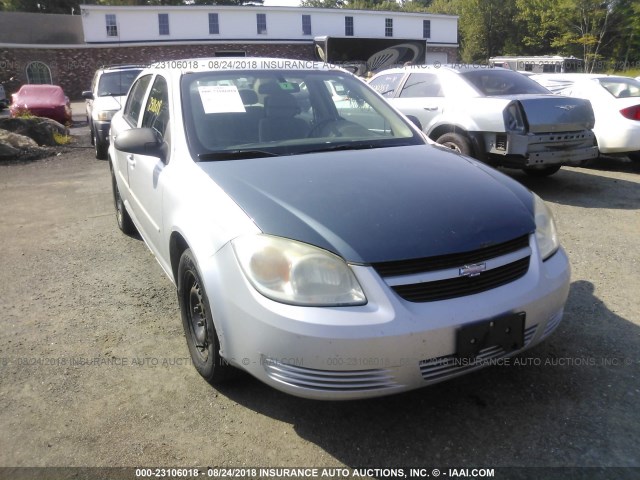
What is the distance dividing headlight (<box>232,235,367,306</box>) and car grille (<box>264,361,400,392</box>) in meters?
0.28

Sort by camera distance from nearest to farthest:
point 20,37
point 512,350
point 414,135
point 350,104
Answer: point 512,350 < point 414,135 < point 350,104 < point 20,37

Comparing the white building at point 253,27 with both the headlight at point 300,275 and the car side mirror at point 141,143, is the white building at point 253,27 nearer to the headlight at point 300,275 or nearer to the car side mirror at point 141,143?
the car side mirror at point 141,143

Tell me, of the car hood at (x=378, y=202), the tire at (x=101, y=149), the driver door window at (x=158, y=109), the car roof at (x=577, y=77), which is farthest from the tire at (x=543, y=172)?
the tire at (x=101, y=149)

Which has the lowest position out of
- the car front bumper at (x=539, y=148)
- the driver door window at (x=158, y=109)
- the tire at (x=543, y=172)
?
the tire at (x=543, y=172)

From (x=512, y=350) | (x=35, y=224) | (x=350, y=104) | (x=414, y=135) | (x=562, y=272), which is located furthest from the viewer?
(x=35, y=224)

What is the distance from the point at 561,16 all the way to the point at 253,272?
2066 inches

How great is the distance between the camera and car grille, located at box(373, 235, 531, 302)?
225 centimetres

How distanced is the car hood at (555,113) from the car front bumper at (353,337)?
473 cm

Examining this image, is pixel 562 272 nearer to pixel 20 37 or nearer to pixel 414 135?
pixel 414 135

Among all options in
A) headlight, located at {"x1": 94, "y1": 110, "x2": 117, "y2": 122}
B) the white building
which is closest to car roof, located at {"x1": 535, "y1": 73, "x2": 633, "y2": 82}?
headlight, located at {"x1": 94, "y1": 110, "x2": 117, "y2": 122}

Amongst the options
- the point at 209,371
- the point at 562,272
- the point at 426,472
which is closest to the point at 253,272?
the point at 209,371

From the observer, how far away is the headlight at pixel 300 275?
2225 millimetres

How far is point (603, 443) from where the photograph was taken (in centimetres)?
242

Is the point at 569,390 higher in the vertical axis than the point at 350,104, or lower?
lower
